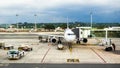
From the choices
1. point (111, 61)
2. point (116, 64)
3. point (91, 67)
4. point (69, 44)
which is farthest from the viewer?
point (69, 44)

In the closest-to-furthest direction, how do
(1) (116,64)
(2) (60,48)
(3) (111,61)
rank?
1. (1) (116,64)
2. (3) (111,61)
3. (2) (60,48)

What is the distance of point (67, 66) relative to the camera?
40.4 m

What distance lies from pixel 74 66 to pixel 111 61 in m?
8.41

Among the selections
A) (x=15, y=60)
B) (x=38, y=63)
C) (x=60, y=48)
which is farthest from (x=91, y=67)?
(x=60, y=48)

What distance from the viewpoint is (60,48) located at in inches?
2517

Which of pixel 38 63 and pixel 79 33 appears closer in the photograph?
pixel 38 63

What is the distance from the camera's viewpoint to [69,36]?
67.4 m

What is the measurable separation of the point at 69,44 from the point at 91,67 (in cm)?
3535

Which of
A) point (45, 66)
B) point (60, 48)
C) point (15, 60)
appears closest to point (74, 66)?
point (45, 66)

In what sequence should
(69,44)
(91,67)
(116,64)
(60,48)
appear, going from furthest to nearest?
(69,44) → (60,48) → (116,64) → (91,67)

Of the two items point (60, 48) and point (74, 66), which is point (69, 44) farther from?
point (74, 66)

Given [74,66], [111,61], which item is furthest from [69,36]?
[74,66]

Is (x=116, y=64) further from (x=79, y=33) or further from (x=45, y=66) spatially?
(x=79, y=33)

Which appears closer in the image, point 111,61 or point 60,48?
point 111,61
